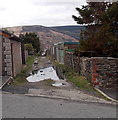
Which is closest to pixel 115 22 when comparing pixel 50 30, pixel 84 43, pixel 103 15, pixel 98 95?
pixel 103 15

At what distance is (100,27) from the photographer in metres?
15.2

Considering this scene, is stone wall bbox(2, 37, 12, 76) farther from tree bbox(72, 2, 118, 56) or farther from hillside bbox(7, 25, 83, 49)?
hillside bbox(7, 25, 83, 49)

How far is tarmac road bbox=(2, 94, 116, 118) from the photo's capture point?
21.9 feet

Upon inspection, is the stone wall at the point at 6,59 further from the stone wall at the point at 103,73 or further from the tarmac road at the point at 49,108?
the tarmac road at the point at 49,108

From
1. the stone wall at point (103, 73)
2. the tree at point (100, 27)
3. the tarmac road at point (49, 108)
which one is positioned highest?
the tree at point (100, 27)

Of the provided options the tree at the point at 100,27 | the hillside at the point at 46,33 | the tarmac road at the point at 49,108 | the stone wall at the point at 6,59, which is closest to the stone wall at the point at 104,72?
the tree at the point at 100,27

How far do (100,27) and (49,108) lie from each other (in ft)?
29.5

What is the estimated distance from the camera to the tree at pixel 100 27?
14195mm

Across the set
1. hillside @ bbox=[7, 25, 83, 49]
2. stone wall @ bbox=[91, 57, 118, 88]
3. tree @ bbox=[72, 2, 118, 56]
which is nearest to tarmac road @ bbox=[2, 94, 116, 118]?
stone wall @ bbox=[91, 57, 118, 88]

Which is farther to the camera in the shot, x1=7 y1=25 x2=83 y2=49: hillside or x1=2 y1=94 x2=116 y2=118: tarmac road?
x1=7 y1=25 x2=83 y2=49: hillside

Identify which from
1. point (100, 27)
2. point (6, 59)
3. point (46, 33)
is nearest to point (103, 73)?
point (100, 27)

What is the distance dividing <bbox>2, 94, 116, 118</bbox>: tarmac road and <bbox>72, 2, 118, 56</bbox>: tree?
6274 millimetres

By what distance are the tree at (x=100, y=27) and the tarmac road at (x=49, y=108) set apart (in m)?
6.27

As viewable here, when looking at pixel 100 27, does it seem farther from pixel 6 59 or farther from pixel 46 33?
pixel 46 33
